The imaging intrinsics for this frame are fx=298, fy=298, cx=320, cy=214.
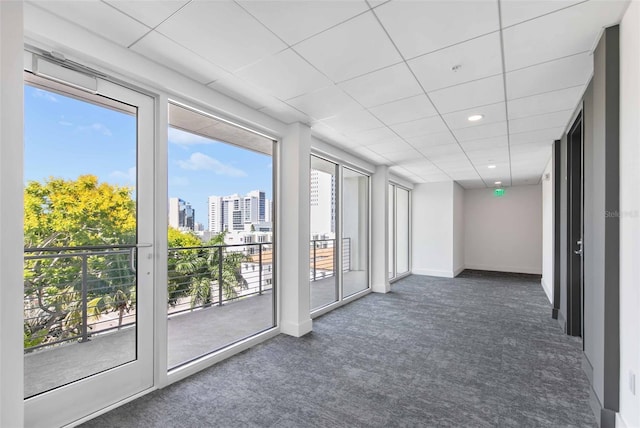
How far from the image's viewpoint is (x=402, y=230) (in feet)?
25.7

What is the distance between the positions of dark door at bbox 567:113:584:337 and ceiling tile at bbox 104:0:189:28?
13.5 ft

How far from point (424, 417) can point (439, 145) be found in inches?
139

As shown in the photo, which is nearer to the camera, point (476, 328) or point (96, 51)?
point (96, 51)

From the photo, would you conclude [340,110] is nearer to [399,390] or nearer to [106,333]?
[399,390]

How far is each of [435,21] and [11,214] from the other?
2.47m

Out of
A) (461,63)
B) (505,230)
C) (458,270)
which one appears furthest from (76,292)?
(505,230)

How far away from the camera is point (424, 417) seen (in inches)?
79.6

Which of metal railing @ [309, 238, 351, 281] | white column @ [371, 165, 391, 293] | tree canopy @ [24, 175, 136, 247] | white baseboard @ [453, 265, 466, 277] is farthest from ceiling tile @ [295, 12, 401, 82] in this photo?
white baseboard @ [453, 265, 466, 277]

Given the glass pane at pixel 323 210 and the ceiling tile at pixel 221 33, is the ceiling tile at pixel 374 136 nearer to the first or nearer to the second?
the glass pane at pixel 323 210

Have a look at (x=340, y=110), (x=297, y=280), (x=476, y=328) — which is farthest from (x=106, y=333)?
(x=476, y=328)

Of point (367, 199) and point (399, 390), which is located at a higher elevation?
point (367, 199)

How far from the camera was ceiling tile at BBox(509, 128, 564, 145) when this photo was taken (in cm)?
374

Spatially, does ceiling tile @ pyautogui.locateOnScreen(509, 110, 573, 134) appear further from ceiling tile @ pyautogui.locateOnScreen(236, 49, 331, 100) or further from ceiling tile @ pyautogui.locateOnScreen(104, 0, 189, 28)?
ceiling tile @ pyautogui.locateOnScreen(104, 0, 189, 28)

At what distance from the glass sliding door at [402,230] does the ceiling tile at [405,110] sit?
14.5 ft
